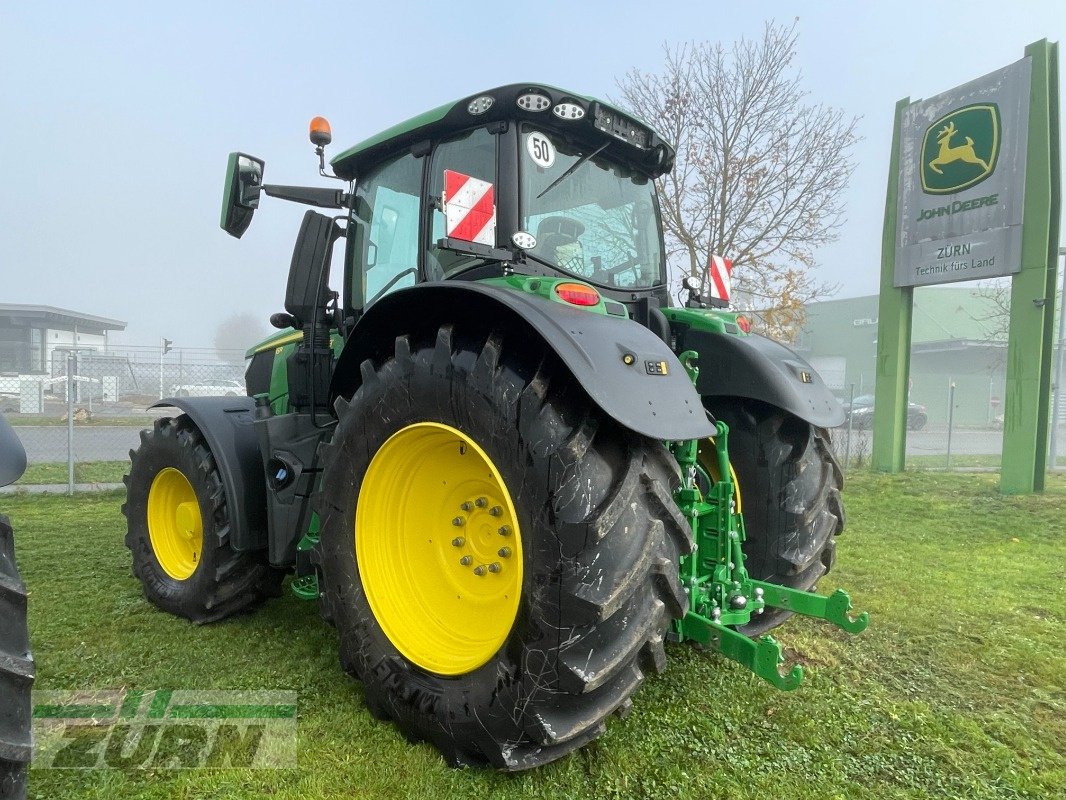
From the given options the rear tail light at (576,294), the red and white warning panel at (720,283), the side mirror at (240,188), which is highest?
the side mirror at (240,188)

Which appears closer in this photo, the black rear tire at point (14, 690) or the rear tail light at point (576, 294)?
the black rear tire at point (14, 690)

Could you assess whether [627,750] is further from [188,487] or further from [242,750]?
[188,487]

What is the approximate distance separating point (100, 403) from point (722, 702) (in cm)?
1303

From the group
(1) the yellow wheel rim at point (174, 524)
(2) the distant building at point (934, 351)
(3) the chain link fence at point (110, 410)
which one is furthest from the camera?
(2) the distant building at point (934, 351)

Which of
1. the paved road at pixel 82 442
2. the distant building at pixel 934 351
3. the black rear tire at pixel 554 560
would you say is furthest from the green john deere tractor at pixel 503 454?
the distant building at pixel 934 351

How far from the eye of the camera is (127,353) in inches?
454

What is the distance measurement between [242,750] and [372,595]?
0.62m

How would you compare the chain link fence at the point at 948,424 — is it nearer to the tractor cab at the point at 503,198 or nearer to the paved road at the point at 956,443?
the paved road at the point at 956,443

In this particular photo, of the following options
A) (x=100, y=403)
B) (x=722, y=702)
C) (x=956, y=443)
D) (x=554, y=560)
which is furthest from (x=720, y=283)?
(x=956, y=443)

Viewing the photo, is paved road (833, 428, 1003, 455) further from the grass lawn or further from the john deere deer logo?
the grass lawn

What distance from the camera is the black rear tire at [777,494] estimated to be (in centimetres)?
279

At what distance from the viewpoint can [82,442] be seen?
11414 mm

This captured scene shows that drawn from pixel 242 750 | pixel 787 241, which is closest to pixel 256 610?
pixel 242 750

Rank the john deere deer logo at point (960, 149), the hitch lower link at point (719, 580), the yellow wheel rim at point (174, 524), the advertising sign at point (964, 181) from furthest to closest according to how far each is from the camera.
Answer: the john deere deer logo at point (960, 149) → the advertising sign at point (964, 181) → the yellow wheel rim at point (174, 524) → the hitch lower link at point (719, 580)
